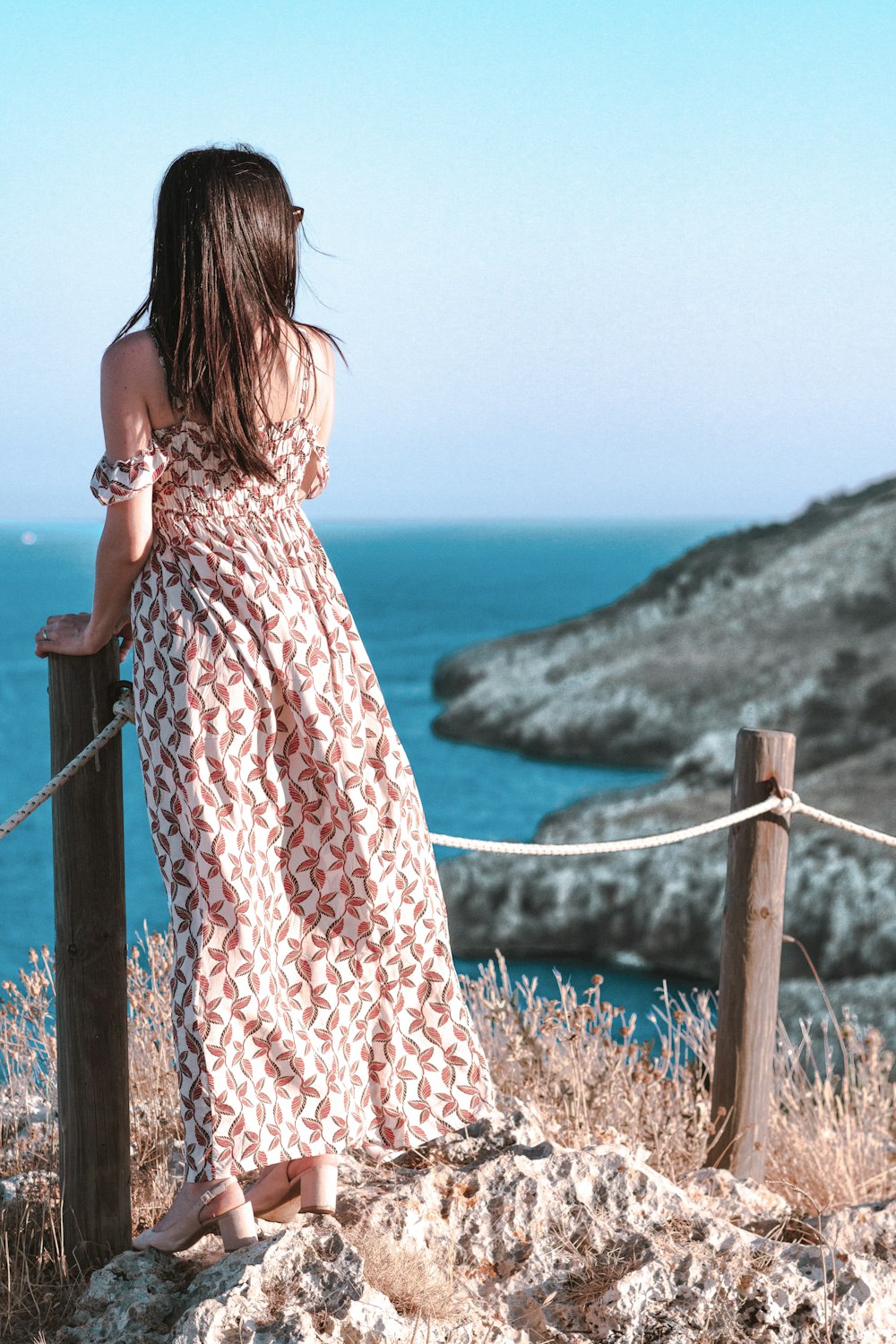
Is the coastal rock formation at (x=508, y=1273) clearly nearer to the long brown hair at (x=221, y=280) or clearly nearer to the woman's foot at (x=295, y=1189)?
the woman's foot at (x=295, y=1189)

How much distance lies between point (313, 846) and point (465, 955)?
19.6 m

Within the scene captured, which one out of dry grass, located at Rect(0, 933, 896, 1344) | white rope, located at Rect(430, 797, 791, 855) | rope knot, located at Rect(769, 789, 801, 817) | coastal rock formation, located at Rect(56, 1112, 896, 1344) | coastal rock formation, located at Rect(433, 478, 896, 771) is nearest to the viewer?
coastal rock formation, located at Rect(56, 1112, 896, 1344)

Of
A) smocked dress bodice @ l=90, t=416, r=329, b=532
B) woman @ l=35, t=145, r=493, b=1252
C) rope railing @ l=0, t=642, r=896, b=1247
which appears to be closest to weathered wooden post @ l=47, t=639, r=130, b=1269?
rope railing @ l=0, t=642, r=896, b=1247

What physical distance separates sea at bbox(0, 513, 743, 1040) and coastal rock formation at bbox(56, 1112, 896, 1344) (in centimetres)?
50

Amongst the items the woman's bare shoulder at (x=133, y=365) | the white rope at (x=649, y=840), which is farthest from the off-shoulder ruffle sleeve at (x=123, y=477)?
the white rope at (x=649, y=840)

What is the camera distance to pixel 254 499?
2.56 meters

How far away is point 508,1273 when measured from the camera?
2488 millimetres

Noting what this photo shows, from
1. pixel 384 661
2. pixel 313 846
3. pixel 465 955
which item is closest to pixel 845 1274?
pixel 313 846

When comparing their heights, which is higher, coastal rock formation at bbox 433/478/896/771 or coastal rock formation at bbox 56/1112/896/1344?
coastal rock formation at bbox 433/478/896/771

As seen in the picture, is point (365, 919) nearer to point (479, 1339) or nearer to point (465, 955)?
point (479, 1339)

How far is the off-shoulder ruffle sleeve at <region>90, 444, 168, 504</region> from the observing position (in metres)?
2.35

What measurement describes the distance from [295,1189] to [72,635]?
123 cm

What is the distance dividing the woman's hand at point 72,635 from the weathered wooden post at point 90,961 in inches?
1.4

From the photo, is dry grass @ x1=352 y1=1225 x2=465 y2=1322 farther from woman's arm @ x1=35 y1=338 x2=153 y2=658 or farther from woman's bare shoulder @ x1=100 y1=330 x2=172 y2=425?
woman's bare shoulder @ x1=100 y1=330 x2=172 y2=425
